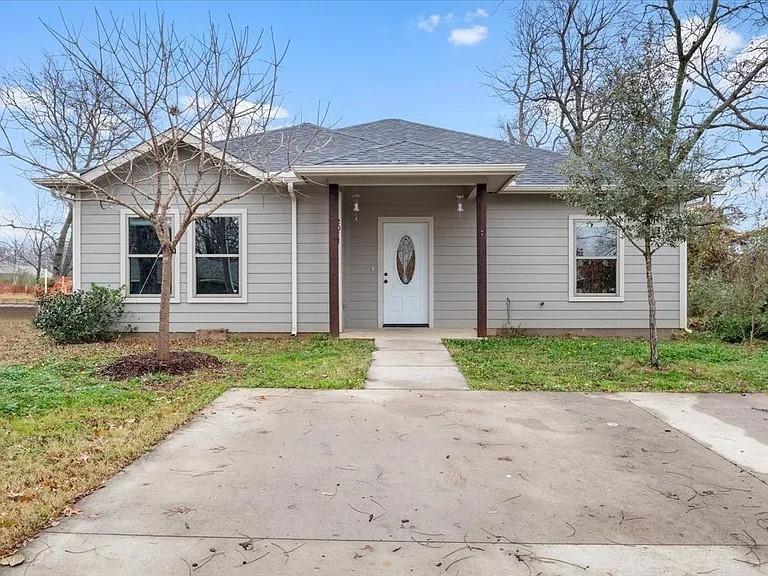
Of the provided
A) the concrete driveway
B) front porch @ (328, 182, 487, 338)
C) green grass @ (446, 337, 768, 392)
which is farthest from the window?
the concrete driveway

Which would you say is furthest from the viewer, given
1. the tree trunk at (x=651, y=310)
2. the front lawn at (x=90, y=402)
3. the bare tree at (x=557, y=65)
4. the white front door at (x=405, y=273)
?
the bare tree at (x=557, y=65)

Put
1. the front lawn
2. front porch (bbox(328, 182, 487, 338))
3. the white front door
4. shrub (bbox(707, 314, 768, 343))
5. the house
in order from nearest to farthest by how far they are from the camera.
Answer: the front lawn < the house < shrub (bbox(707, 314, 768, 343)) < front porch (bbox(328, 182, 487, 338)) < the white front door

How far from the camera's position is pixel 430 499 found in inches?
117

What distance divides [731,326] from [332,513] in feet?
33.2

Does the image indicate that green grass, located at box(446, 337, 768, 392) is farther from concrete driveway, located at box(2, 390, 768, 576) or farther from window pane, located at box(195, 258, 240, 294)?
window pane, located at box(195, 258, 240, 294)

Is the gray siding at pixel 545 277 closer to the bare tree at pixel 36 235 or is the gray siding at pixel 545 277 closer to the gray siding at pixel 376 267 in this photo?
the gray siding at pixel 376 267

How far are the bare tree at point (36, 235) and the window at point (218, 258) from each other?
12.8 metres

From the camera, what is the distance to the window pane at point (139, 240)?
31.9ft

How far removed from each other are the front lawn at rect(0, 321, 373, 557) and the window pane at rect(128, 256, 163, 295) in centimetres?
109

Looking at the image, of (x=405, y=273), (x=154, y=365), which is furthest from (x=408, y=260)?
(x=154, y=365)

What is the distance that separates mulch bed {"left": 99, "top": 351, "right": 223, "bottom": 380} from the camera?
6354mm

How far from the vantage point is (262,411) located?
482 cm

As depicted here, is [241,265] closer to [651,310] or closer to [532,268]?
[532,268]

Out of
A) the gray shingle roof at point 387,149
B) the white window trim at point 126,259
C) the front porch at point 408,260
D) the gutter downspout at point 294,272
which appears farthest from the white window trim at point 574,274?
the white window trim at point 126,259
